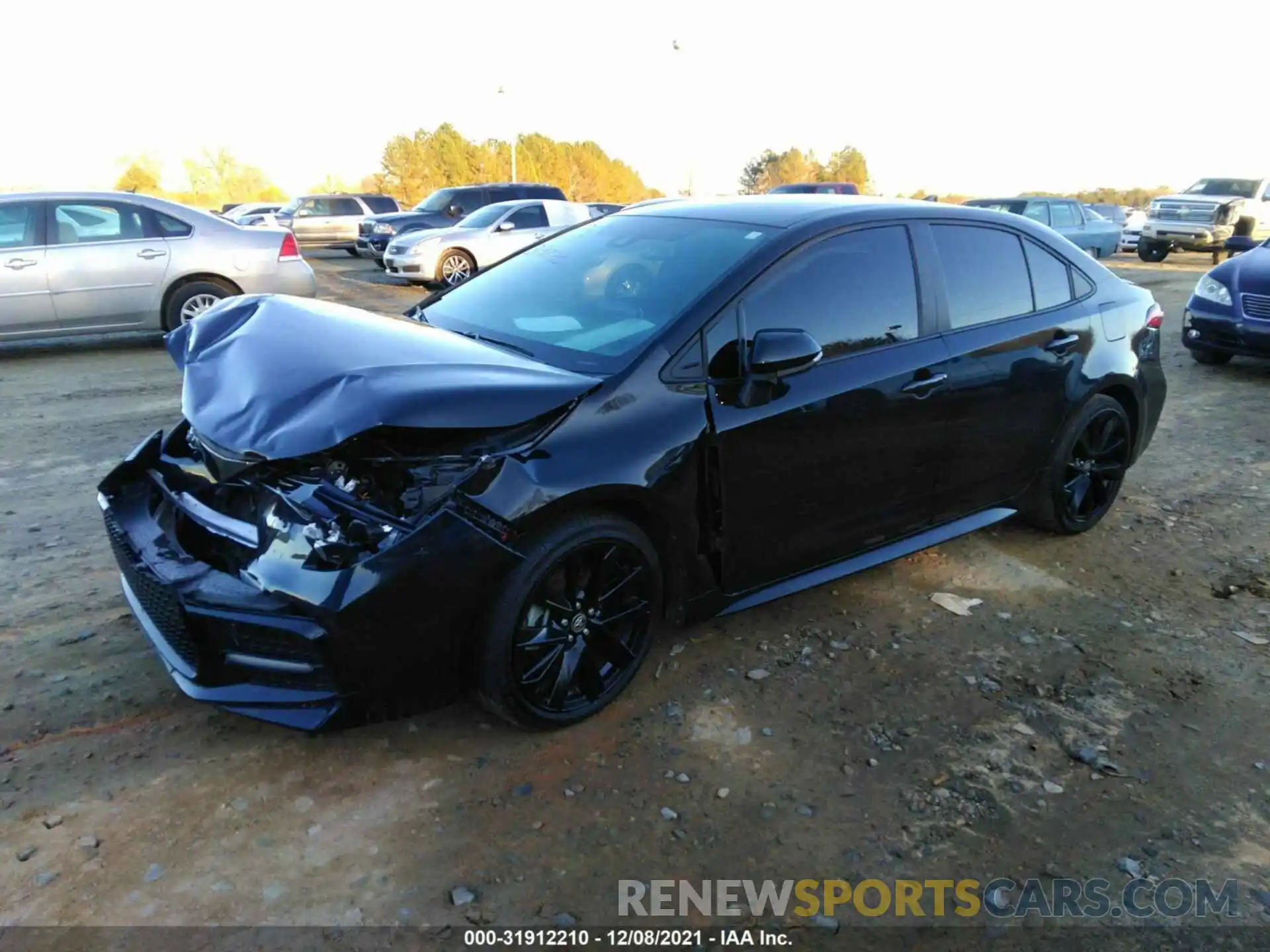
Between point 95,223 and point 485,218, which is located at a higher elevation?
point 485,218

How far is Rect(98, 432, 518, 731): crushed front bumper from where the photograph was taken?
8.02 feet

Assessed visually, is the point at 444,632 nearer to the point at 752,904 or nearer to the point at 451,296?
the point at 752,904

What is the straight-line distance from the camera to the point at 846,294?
3449 mm

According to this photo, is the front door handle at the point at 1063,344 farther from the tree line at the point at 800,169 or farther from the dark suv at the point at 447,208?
the tree line at the point at 800,169

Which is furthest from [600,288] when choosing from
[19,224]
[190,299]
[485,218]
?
[485,218]

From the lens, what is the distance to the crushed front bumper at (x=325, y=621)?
2443mm

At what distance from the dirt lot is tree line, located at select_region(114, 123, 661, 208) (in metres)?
55.4

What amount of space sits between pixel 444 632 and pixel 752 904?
1133 mm

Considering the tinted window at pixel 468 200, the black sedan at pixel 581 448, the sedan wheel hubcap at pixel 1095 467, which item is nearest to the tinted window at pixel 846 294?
the black sedan at pixel 581 448

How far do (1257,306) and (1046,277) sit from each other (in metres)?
5.30

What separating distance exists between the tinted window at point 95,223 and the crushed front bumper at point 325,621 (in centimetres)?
731

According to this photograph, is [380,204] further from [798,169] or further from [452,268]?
[798,169]

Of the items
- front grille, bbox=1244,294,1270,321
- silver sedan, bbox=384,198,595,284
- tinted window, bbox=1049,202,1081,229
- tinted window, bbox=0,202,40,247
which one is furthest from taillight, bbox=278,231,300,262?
tinted window, bbox=1049,202,1081,229

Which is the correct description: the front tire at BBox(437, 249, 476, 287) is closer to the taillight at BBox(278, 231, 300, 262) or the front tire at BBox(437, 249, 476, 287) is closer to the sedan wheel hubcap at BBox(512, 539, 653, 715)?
the taillight at BBox(278, 231, 300, 262)
